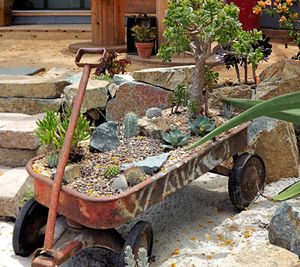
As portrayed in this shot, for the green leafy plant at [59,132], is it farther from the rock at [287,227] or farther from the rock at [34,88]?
the rock at [34,88]

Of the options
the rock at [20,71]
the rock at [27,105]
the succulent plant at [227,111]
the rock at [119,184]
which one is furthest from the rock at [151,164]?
the rock at [20,71]

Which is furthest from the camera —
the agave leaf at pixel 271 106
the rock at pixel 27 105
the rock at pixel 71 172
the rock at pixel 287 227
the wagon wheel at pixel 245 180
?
the rock at pixel 27 105

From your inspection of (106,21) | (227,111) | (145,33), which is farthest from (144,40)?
(227,111)

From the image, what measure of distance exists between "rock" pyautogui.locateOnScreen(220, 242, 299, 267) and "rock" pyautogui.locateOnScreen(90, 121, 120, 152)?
0.95 meters

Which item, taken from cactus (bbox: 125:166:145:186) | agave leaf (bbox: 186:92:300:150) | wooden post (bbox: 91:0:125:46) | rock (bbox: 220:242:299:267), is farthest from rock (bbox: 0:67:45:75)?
agave leaf (bbox: 186:92:300:150)

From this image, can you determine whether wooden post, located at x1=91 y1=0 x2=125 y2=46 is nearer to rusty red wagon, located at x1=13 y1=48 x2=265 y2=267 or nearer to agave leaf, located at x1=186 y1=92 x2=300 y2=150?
rusty red wagon, located at x1=13 y1=48 x2=265 y2=267

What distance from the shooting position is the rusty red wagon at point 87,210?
7.75ft

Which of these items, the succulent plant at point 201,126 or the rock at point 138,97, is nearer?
the succulent plant at point 201,126

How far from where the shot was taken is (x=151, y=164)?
2.75m

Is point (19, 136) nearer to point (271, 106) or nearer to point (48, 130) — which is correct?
point (48, 130)

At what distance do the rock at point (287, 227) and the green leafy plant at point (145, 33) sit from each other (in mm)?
3308

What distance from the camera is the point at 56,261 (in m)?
2.33

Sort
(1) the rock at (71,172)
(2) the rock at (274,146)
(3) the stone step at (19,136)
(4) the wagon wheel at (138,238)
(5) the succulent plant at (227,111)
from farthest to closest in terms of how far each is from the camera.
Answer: (2) the rock at (274,146), (3) the stone step at (19,136), (5) the succulent plant at (227,111), (1) the rock at (71,172), (4) the wagon wheel at (138,238)

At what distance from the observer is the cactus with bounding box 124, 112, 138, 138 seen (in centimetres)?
324
